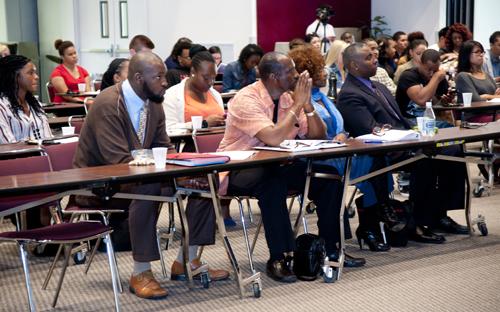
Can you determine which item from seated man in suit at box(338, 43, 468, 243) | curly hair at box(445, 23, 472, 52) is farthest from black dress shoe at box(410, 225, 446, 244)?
curly hair at box(445, 23, 472, 52)

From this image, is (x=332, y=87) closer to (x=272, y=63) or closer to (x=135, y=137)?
(x=272, y=63)

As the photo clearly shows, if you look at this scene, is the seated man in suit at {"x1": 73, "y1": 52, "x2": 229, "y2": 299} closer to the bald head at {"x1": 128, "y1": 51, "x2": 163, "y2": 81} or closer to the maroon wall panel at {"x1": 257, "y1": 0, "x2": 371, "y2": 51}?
the bald head at {"x1": 128, "y1": 51, "x2": 163, "y2": 81}

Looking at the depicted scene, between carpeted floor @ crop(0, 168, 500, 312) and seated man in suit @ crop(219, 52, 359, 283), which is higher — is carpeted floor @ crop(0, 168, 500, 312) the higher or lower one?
the lower one

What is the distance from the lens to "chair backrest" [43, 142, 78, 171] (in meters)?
5.12

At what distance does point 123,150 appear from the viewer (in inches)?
A: 188

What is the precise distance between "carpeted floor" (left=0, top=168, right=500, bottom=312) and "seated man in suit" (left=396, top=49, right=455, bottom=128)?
1.77 meters

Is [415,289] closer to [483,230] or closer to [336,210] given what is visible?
[336,210]

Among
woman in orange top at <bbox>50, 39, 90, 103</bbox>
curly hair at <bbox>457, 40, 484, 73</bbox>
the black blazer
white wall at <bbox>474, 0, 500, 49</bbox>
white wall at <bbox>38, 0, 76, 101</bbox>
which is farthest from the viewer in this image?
white wall at <bbox>474, 0, 500, 49</bbox>

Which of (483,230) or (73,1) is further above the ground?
(73,1)

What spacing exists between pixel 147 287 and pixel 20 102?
218cm

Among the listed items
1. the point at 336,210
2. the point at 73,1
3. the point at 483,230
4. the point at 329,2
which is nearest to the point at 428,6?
the point at 329,2

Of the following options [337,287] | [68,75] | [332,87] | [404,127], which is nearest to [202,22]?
[68,75]

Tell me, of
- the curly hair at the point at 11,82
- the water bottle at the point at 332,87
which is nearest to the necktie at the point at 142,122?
the curly hair at the point at 11,82

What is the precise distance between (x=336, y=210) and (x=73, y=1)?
393 inches
